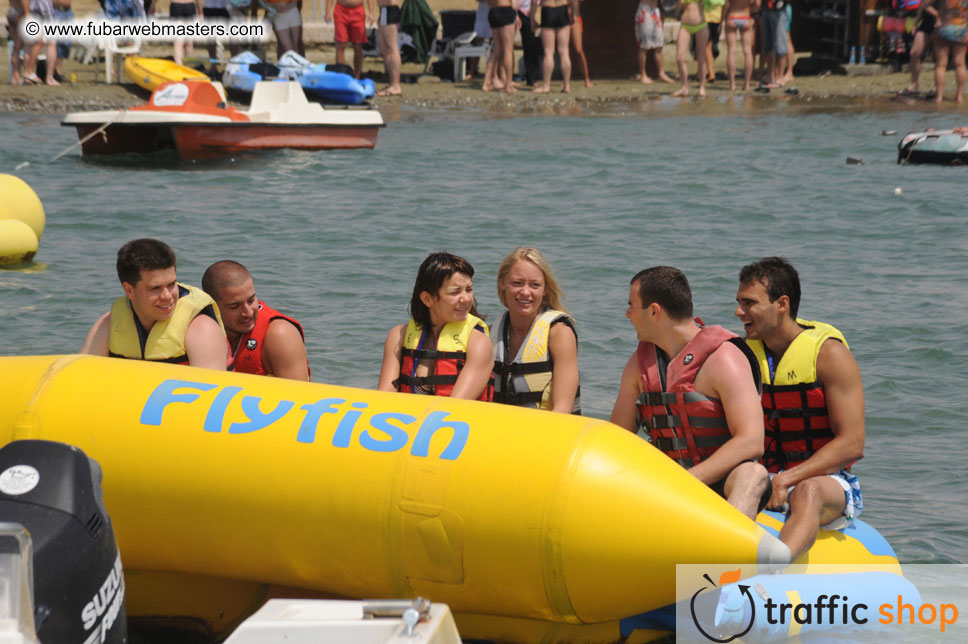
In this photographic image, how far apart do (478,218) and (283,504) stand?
24.1 feet

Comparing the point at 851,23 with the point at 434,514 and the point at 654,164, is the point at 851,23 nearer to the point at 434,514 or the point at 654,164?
the point at 654,164

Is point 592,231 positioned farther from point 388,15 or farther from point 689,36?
point 689,36

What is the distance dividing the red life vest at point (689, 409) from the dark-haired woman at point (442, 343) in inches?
24.2

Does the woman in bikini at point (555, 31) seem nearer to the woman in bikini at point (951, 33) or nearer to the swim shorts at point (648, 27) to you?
the swim shorts at point (648, 27)

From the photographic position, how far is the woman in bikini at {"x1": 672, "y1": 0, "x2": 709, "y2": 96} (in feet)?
49.8

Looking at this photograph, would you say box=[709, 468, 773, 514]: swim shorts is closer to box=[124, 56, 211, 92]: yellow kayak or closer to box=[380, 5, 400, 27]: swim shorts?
box=[124, 56, 211, 92]: yellow kayak

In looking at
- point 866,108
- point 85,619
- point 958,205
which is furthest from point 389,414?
point 866,108

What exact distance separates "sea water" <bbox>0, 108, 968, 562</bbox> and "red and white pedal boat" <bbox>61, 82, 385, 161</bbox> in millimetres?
209

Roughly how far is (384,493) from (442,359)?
1137 millimetres

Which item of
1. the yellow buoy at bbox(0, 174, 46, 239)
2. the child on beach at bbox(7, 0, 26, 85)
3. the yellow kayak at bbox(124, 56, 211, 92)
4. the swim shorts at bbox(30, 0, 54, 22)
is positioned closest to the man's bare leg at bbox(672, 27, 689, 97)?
the yellow kayak at bbox(124, 56, 211, 92)

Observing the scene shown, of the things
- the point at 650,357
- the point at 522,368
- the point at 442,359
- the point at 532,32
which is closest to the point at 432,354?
the point at 442,359

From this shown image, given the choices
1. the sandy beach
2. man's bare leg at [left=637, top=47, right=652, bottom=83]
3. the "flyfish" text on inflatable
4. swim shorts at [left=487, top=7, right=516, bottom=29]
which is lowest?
the "flyfish" text on inflatable

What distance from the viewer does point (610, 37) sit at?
18297 mm

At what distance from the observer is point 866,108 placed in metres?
15.9
